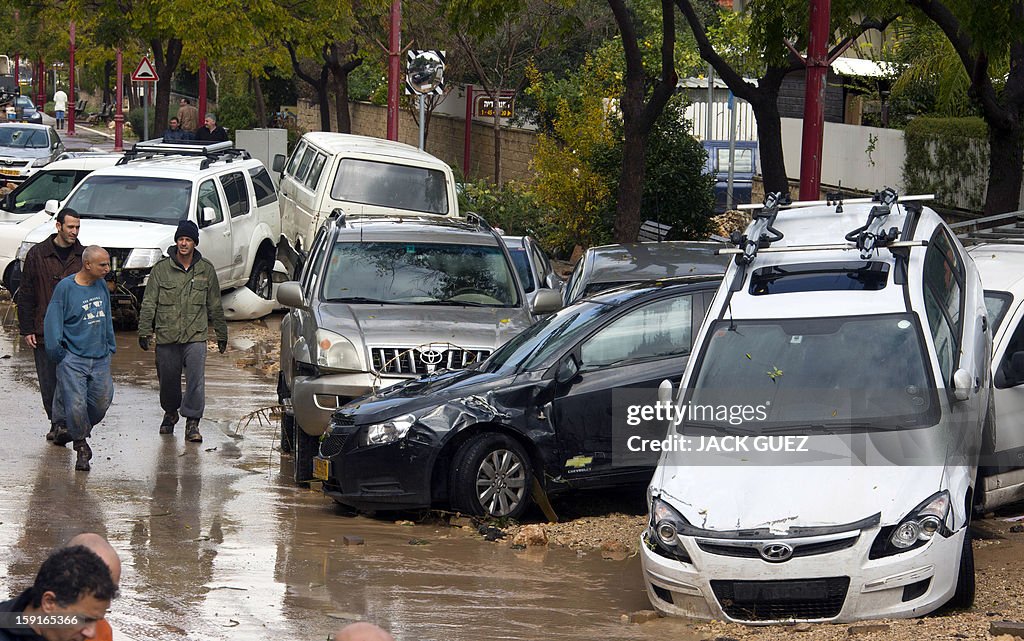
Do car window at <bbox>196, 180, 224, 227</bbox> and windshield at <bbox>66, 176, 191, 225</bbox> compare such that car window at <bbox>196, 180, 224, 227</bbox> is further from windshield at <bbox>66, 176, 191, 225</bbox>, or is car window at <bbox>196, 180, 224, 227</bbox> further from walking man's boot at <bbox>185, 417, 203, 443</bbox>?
walking man's boot at <bbox>185, 417, 203, 443</bbox>

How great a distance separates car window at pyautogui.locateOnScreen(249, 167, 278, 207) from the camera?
20.8m

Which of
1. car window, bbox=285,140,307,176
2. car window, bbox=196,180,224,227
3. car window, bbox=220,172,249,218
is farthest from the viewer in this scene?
car window, bbox=285,140,307,176

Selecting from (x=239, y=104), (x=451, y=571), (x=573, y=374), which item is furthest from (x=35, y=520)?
(x=239, y=104)

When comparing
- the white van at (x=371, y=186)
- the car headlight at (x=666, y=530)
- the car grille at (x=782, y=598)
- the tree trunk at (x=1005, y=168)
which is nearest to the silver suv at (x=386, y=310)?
the car headlight at (x=666, y=530)

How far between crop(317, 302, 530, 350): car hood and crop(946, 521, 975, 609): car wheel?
454 cm

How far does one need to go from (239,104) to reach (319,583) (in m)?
47.1

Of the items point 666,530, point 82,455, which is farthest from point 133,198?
point 666,530

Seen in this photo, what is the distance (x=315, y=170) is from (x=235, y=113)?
32.9 meters

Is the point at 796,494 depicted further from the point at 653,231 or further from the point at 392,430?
the point at 653,231

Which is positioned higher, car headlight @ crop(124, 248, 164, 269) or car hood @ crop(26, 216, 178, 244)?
car hood @ crop(26, 216, 178, 244)

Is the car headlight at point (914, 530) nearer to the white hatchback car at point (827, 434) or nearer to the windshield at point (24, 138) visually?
the white hatchback car at point (827, 434)

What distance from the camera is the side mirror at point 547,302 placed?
1134cm

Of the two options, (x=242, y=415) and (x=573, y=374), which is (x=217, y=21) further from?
(x=573, y=374)

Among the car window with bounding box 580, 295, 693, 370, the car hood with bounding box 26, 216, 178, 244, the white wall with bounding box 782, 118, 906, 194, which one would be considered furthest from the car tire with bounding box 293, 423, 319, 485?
the white wall with bounding box 782, 118, 906, 194
